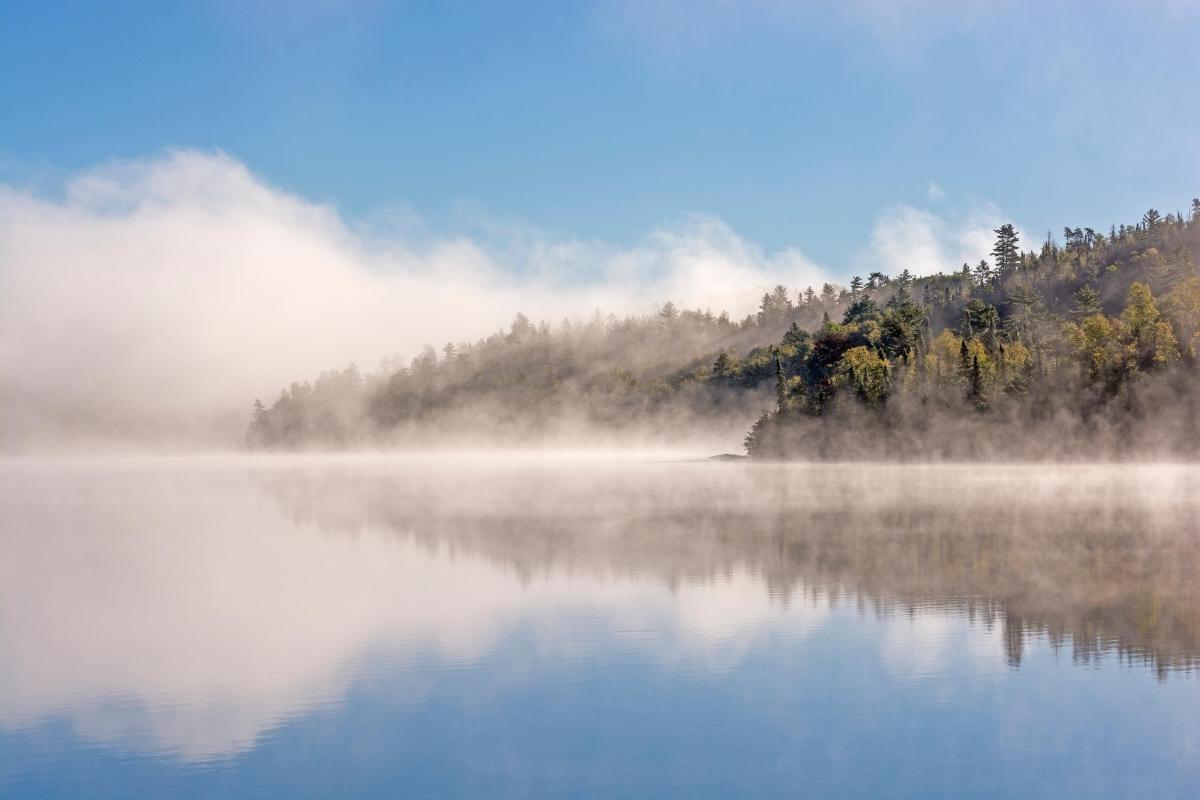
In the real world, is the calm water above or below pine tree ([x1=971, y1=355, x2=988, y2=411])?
below

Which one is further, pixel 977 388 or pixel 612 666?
pixel 977 388

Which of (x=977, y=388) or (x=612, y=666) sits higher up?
(x=977, y=388)

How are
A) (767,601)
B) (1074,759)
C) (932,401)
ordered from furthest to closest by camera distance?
(932,401) → (767,601) → (1074,759)

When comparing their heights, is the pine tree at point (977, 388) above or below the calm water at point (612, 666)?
above

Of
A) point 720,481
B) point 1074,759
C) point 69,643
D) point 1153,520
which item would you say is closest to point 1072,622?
point 1074,759

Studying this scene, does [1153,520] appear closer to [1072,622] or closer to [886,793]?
[1072,622]

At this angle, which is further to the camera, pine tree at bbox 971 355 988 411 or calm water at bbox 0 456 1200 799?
pine tree at bbox 971 355 988 411

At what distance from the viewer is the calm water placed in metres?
14.2

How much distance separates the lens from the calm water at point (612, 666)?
46.4 ft

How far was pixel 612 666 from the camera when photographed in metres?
19.4

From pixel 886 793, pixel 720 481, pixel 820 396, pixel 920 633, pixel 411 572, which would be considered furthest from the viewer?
pixel 820 396

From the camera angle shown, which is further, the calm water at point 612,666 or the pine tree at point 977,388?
the pine tree at point 977,388

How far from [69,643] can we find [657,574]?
15001 millimetres

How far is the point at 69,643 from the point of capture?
73.6 feet
